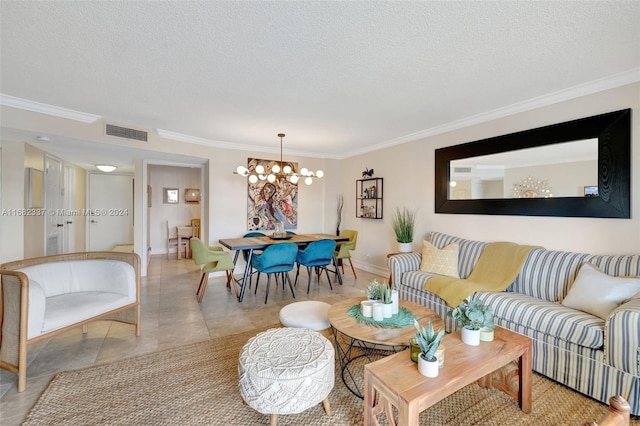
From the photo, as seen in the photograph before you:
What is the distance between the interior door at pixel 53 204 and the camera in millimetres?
4395

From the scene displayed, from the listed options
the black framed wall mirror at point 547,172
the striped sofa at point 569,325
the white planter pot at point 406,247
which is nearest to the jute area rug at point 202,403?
the striped sofa at point 569,325

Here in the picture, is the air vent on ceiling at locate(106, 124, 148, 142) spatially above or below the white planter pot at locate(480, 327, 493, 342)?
above

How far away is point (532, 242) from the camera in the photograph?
2.98 metres

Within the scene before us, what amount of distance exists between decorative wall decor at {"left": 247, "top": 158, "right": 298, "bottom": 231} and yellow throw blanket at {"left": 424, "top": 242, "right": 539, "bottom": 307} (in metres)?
3.21

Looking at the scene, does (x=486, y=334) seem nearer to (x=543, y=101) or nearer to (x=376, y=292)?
(x=376, y=292)

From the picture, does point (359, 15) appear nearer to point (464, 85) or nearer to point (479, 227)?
point (464, 85)

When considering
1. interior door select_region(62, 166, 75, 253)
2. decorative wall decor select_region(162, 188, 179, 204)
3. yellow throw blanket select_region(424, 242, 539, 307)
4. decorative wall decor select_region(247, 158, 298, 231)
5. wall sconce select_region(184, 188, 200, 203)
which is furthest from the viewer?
wall sconce select_region(184, 188, 200, 203)

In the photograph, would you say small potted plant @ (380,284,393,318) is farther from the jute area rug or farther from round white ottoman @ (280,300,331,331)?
the jute area rug

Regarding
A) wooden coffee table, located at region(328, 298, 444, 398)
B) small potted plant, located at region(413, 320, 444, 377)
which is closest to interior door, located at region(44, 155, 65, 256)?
wooden coffee table, located at region(328, 298, 444, 398)

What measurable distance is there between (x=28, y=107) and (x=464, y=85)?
4.54 metres

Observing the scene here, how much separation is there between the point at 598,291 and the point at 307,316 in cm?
221

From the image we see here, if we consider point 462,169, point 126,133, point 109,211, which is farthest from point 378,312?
point 109,211

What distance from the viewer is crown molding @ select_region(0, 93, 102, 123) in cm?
282

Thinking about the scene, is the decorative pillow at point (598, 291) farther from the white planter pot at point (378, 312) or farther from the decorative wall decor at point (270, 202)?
the decorative wall decor at point (270, 202)
